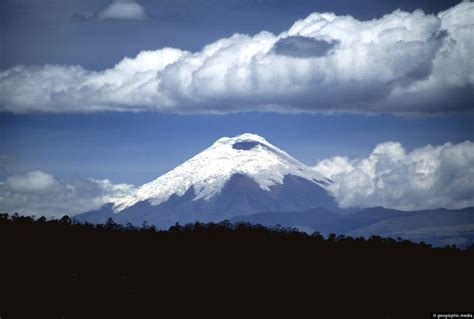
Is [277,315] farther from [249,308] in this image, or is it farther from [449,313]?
[449,313]

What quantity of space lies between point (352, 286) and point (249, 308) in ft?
60.5

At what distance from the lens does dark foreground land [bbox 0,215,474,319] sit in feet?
394

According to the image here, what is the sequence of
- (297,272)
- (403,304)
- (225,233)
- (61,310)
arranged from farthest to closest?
(225,233)
(297,272)
(403,304)
(61,310)

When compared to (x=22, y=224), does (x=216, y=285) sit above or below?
below

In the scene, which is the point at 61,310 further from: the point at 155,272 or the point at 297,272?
the point at 297,272

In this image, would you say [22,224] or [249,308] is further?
[22,224]

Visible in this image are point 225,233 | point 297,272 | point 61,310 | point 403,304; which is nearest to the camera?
point 61,310

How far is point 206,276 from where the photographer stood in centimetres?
13000

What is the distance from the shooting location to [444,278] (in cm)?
13312

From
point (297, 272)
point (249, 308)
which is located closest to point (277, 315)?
point (249, 308)

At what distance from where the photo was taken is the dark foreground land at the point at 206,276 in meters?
120

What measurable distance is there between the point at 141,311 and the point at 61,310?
439 inches

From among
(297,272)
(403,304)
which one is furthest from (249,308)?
(403,304)

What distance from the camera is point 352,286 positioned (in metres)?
132
